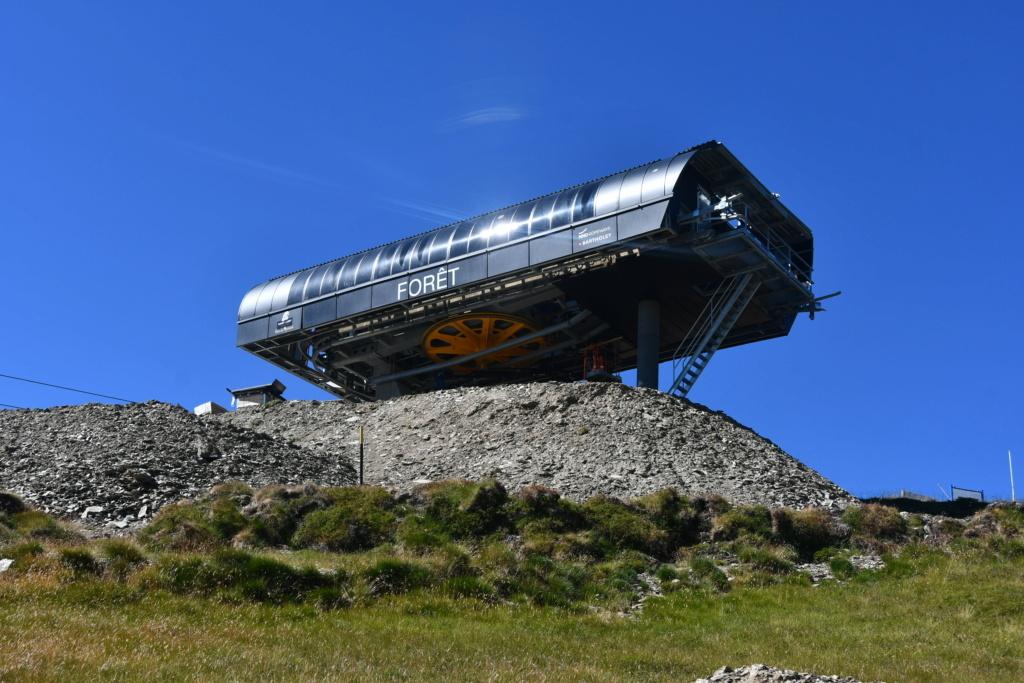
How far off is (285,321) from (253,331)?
243 centimetres

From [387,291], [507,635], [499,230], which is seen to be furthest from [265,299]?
[507,635]

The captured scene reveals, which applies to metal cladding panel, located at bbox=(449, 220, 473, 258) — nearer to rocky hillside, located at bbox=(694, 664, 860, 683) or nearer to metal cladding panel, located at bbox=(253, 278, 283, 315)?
metal cladding panel, located at bbox=(253, 278, 283, 315)

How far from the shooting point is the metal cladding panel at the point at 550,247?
52.1 m

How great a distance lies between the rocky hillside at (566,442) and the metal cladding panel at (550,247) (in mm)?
7246

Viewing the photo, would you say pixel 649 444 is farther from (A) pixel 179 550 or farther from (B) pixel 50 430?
(B) pixel 50 430

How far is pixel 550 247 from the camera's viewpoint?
52.8 m

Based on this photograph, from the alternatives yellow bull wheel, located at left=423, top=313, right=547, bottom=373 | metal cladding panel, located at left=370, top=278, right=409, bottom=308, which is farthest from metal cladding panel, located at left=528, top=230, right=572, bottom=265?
metal cladding panel, located at left=370, top=278, right=409, bottom=308

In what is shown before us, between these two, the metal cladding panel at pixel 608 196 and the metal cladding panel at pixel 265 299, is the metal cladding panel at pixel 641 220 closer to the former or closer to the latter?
the metal cladding panel at pixel 608 196

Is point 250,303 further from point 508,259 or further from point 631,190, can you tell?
point 631,190

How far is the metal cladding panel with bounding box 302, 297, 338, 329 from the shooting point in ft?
204

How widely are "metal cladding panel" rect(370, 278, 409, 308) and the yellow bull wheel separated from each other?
2736 mm

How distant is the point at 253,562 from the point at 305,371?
46.1 metres

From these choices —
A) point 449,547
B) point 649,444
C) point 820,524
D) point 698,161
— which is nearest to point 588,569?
point 449,547

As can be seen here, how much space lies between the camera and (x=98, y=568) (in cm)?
2131
